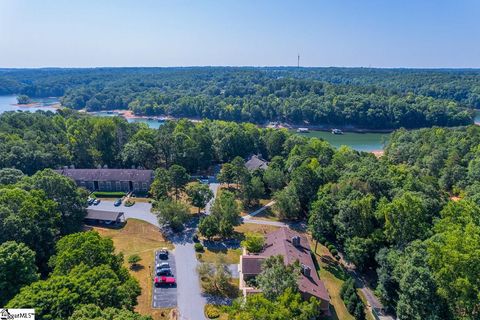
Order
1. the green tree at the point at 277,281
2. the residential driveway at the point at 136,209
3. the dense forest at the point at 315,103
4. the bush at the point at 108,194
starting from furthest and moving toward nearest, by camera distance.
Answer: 1. the dense forest at the point at 315,103
2. the bush at the point at 108,194
3. the residential driveway at the point at 136,209
4. the green tree at the point at 277,281

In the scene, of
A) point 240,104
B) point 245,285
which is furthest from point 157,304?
point 240,104

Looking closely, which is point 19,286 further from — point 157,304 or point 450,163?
point 450,163

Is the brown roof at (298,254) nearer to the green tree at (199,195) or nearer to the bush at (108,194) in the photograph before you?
the green tree at (199,195)

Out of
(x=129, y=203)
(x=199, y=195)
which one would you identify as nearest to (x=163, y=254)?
(x=199, y=195)

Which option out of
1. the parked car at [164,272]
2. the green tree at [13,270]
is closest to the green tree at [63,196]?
the green tree at [13,270]

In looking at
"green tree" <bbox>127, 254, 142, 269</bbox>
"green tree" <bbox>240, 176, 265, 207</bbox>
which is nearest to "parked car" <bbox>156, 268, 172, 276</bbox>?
"green tree" <bbox>127, 254, 142, 269</bbox>
